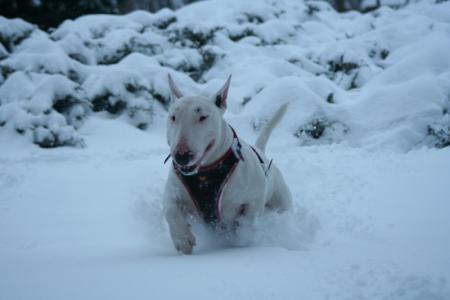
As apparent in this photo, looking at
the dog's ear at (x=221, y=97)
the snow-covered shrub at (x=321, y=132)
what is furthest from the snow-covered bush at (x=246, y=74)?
the dog's ear at (x=221, y=97)

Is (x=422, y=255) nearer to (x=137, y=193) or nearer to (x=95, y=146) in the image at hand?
(x=137, y=193)

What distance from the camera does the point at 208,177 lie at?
7.65ft

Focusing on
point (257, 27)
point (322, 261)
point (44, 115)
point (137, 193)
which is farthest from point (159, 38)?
point (322, 261)

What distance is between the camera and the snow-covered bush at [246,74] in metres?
5.34

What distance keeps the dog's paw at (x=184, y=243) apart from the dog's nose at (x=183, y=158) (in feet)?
1.44

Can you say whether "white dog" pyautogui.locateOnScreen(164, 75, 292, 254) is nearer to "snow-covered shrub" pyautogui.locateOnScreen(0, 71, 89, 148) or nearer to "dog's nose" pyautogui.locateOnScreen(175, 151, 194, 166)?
"dog's nose" pyautogui.locateOnScreen(175, 151, 194, 166)

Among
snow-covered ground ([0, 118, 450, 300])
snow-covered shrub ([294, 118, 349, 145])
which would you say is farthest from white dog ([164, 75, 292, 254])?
snow-covered shrub ([294, 118, 349, 145])

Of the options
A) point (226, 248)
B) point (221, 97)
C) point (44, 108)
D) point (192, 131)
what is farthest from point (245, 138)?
point (192, 131)

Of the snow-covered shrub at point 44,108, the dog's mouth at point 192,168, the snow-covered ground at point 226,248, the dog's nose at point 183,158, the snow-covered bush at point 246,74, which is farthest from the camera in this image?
Result: the snow-covered bush at point 246,74

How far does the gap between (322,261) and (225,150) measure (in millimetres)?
930

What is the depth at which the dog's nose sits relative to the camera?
202cm

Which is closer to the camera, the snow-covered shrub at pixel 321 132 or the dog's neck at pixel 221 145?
the dog's neck at pixel 221 145

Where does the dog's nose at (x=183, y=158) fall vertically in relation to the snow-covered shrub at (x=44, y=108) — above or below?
above

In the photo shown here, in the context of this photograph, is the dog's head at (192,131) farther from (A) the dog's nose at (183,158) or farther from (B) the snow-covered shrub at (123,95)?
(B) the snow-covered shrub at (123,95)
